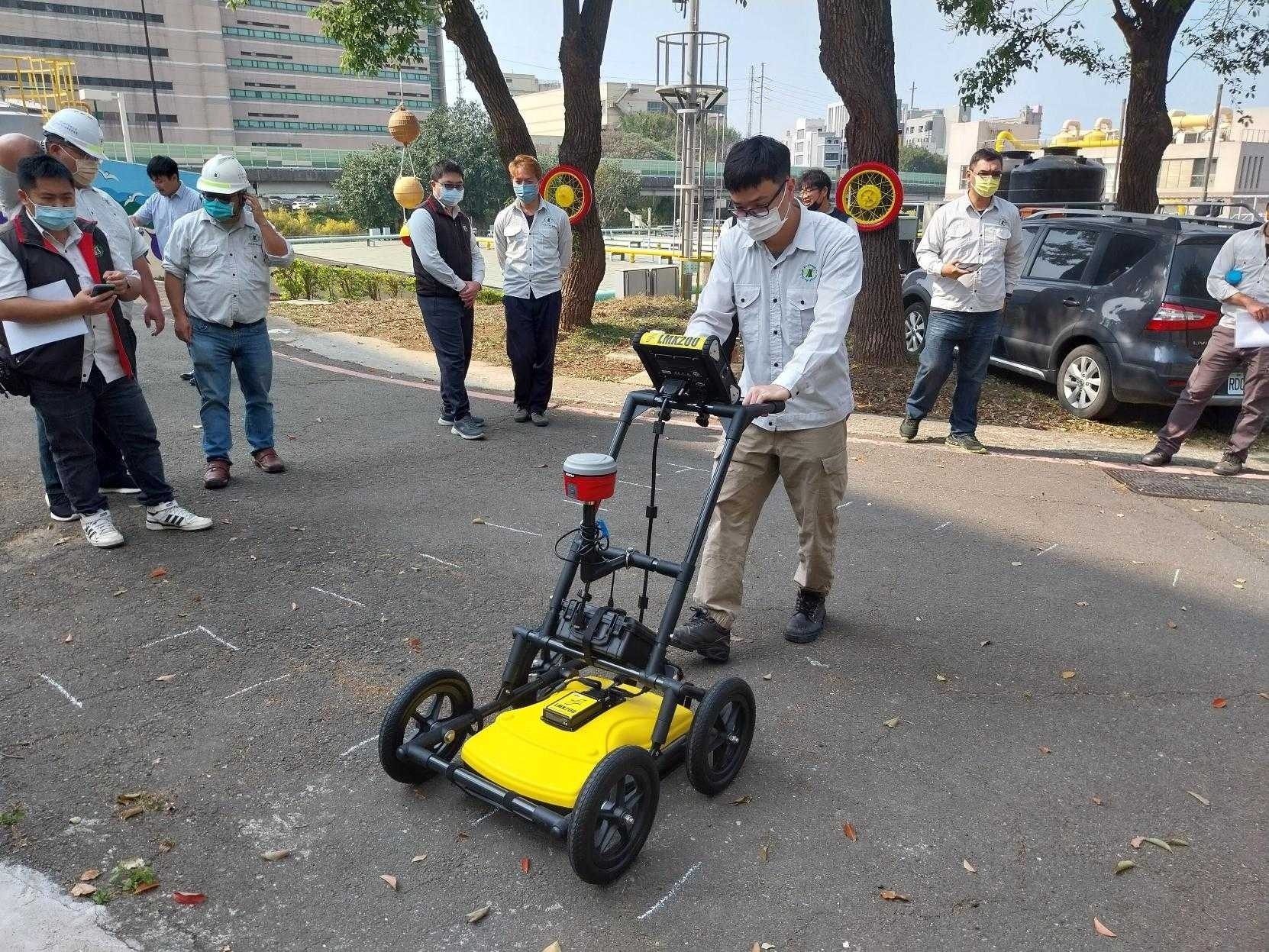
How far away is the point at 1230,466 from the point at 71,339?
7.65 metres

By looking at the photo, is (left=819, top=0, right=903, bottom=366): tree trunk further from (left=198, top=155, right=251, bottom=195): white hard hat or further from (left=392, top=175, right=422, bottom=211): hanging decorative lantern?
(left=198, top=155, right=251, bottom=195): white hard hat

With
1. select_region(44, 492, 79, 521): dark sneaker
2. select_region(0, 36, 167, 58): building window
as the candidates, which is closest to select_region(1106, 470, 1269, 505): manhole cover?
select_region(44, 492, 79, 521): dark sneaker

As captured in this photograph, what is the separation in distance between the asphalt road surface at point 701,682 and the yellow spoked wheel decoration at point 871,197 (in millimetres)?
3968

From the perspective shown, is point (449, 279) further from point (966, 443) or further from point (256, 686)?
point (966, 443)

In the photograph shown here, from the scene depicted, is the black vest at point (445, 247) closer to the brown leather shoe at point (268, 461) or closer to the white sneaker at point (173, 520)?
the brown leather shoe at point (268, 461)

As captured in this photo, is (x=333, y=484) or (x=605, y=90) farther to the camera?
(x=605, y=90)

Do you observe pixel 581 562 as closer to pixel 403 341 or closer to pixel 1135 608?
pixel 1135 608

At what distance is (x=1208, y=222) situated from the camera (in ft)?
27.8

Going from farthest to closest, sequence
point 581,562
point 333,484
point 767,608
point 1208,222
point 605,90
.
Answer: point 605,90, point 1208,222, point 333,484, point 767,608, point 581,562

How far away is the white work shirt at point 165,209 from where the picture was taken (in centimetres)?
877

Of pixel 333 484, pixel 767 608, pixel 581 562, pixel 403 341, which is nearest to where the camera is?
pixel 581 562

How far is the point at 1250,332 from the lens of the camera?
6.70 meters

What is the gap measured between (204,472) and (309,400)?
2380 mm

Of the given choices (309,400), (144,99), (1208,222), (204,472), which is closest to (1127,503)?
(1208,222)
